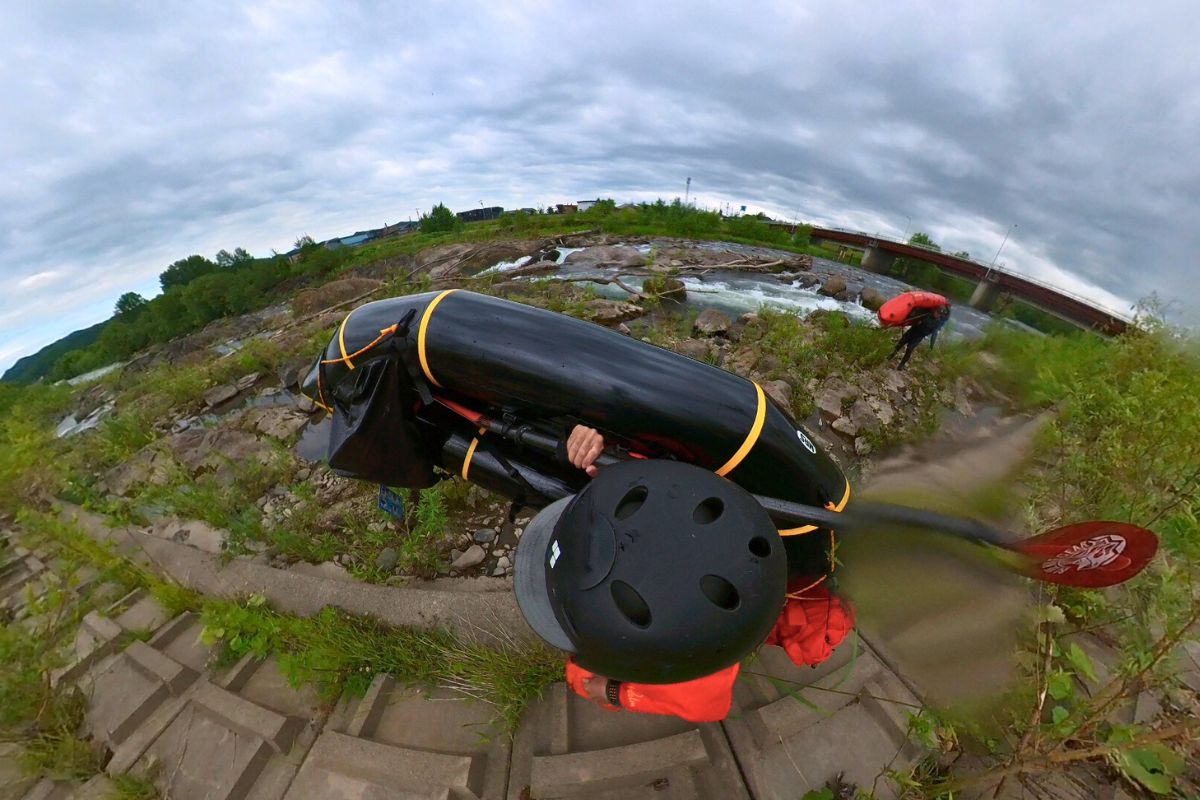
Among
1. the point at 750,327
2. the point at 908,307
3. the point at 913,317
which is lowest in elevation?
the point at 750,327

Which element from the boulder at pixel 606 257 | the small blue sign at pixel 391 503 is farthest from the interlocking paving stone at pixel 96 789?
the boulder at pixel 606 257

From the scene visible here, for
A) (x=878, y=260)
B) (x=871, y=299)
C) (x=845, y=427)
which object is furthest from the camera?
(x=878, y=260)

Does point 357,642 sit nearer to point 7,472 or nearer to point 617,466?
point 617,466

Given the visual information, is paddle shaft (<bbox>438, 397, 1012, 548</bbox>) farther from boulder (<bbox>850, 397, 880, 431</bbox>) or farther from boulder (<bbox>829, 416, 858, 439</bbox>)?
boulder (<bbox>850, 397, 880, 431</bbox>)

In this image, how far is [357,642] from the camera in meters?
2.77

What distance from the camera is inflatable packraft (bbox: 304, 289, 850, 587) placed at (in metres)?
2.00

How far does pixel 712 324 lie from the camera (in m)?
8.77

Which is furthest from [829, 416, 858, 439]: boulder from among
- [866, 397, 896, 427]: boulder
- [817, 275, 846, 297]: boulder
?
[817, 275, 846, 297]: boulder

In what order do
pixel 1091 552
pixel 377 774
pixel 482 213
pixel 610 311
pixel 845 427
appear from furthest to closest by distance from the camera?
pixel 482 213 → pixel 610 311 → pixel 845 427 → pixel 377 774 → pixel 1091 552

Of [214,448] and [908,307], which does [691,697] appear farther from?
[908,307]

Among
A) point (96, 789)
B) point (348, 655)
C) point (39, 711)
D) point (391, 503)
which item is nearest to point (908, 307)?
point (391, 503)

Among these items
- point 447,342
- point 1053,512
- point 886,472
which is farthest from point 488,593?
point 1053,512

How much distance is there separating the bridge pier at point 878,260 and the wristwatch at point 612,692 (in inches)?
1256

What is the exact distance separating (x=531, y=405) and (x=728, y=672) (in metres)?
1.53
